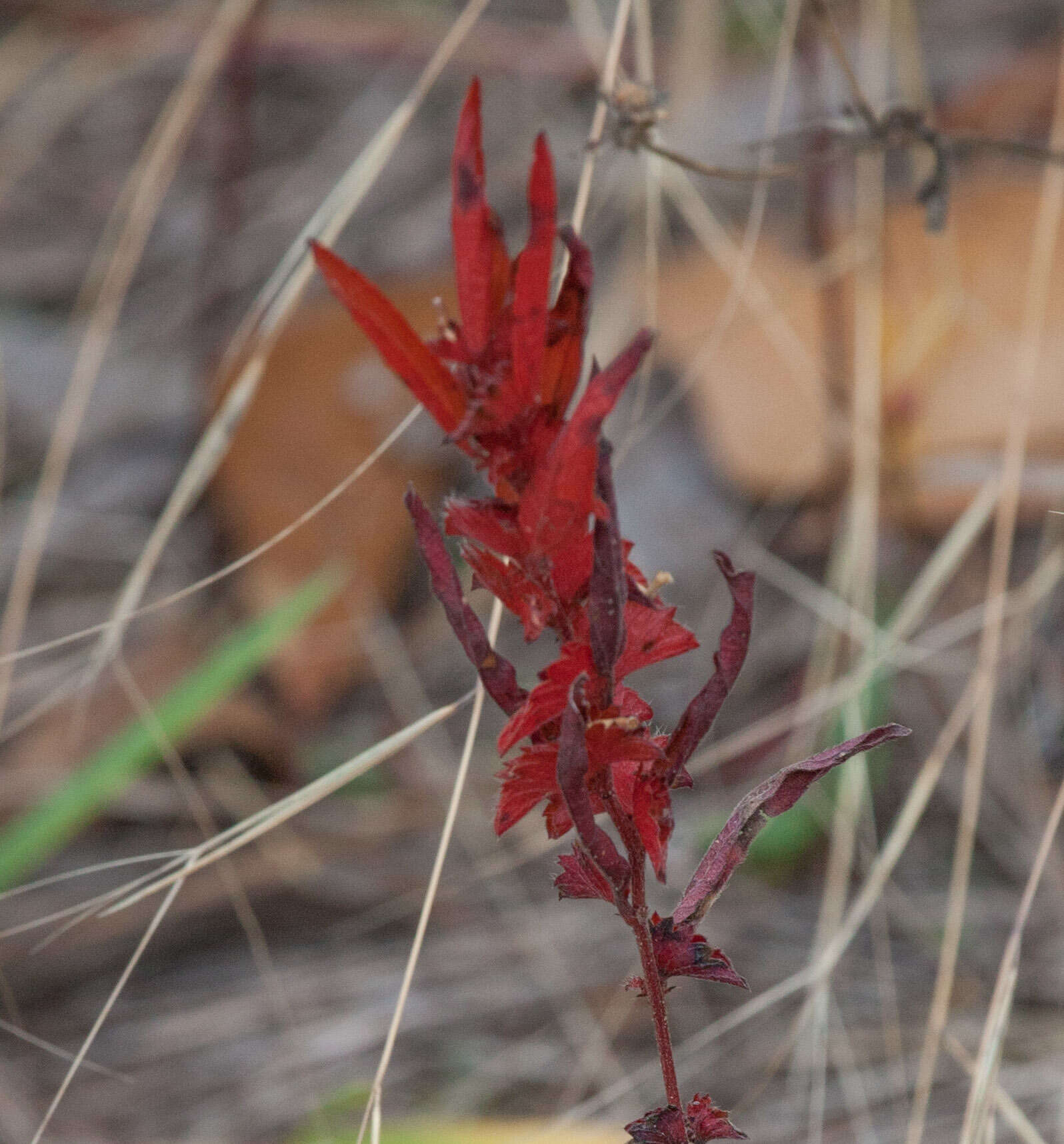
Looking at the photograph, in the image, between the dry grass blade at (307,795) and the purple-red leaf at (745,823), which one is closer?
the purple-red leaf at (745,823)

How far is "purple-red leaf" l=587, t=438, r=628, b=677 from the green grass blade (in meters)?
0.64

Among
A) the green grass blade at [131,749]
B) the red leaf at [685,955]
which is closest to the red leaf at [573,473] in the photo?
the red leaf at [685,955]

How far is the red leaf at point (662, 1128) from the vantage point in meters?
0.31

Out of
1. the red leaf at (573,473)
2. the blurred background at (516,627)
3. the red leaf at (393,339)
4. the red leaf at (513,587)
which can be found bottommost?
the blurred background at (516,627)

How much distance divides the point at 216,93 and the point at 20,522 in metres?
Result: 0.63

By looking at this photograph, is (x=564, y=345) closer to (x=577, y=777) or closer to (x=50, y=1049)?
(x=577, y=777)

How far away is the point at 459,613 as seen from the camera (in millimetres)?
308

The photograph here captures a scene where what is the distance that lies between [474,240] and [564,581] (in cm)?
8

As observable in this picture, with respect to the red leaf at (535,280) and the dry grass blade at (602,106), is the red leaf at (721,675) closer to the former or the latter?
the red leaf at (535,280)

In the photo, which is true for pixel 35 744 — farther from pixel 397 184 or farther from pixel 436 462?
pixel 397 184

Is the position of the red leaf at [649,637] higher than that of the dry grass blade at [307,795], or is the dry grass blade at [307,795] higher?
the red leaf at [649,637]

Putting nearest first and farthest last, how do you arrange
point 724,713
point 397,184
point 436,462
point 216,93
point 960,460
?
point 960,460 → point 724,713 → point 436,462 → point 216,93 → point 397,184

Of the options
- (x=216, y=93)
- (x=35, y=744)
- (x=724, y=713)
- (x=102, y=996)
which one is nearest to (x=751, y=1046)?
(x=724, y=713)

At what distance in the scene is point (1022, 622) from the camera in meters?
1.04
